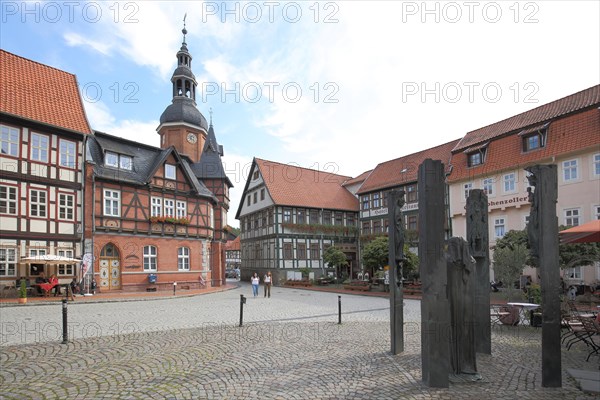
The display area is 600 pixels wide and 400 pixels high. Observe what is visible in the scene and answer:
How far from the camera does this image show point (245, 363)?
7.54 metres

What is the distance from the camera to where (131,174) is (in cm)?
2703

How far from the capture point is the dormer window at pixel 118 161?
26188mm

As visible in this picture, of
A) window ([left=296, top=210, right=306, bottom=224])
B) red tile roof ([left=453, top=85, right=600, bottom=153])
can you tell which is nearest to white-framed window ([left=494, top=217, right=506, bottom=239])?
red tile roof ([left=453, top=85, right=600, bottom=153])

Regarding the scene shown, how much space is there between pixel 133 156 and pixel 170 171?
2656 mm

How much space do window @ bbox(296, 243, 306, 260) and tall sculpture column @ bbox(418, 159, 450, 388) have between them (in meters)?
32.4

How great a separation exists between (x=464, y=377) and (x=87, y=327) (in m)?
10.5

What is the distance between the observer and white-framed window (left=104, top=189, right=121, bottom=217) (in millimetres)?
25203

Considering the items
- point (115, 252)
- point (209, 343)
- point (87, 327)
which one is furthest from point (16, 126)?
point (209, 343)

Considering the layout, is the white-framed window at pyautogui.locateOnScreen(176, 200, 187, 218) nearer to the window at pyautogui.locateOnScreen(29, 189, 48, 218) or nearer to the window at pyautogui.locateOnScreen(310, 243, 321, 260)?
the window at pyautogui.locateOnScreen(29, 189, 48, 218)

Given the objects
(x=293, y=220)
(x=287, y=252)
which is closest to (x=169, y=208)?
(x=287, y=252)

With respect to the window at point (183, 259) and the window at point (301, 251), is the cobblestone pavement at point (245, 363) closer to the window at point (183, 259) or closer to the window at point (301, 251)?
the window at point (183, 259)

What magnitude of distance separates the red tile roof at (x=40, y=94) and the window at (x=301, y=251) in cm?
2095

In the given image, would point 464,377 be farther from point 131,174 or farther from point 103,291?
point 131,174

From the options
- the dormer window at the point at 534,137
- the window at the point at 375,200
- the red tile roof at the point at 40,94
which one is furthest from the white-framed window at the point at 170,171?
the dormer window at the point at 534,137
